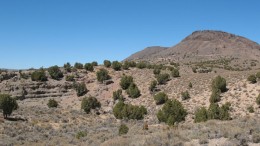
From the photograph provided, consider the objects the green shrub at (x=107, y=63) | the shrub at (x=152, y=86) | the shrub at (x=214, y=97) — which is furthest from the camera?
the green shrub at (x=107, y=63)

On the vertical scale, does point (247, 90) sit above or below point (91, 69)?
below

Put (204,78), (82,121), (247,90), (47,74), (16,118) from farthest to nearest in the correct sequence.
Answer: (47,74) → (204,78) → (247,90) → (82,121) → (16,118)

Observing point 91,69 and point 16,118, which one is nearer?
point 16,118

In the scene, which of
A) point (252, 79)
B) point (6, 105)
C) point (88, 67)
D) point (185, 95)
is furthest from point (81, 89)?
point (252, 79)

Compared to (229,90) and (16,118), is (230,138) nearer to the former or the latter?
(16,118)

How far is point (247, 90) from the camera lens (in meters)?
52.9

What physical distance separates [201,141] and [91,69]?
6675 centimetres

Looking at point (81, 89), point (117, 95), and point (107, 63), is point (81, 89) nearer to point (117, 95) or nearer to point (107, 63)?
point (117, 95)

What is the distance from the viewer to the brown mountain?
136 meters

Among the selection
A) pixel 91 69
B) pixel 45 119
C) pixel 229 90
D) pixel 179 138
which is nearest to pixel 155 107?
pixel 229 90

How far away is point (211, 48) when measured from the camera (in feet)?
488

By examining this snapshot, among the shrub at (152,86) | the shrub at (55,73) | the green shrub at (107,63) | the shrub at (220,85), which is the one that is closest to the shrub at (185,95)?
the shrub at (220,85)

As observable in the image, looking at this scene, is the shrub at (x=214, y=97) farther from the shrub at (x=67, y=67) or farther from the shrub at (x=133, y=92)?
the shrub at (x=67, y=67)

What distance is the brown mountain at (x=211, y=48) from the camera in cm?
13575
